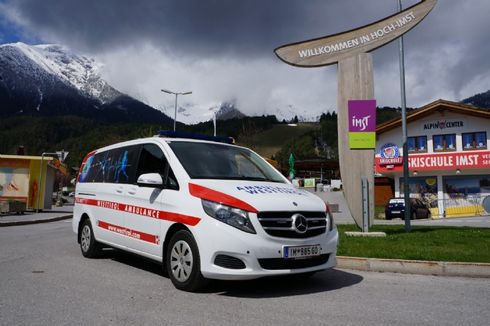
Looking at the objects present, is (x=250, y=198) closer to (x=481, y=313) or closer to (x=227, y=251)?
(x=227, y=251)

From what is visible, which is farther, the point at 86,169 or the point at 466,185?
the point at 466,185

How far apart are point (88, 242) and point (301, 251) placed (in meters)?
4.49

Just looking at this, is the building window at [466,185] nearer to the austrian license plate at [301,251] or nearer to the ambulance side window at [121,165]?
the ambulance side window at [121,165]

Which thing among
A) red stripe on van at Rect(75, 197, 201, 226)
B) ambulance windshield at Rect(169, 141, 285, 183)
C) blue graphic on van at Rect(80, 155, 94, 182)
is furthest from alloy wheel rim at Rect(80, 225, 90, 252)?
ambulance windshield at Rect(169, 141, 285, 183)

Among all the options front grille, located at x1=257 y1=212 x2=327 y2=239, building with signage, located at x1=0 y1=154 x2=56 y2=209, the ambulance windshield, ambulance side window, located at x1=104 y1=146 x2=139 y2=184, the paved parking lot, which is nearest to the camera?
the paved parking lot

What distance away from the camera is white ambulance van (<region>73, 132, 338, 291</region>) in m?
4.91

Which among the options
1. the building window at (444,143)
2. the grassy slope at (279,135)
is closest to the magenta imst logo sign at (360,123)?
the building window at (444,143)

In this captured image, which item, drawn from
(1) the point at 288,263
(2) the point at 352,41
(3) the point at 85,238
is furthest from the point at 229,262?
(2) the point at 352,41

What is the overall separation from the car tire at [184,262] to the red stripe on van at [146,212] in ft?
0.53

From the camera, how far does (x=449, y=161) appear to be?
35.8m

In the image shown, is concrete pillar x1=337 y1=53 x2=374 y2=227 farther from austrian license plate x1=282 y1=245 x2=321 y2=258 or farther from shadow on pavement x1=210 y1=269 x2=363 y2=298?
austrian license plate x1=282 y1=245 x2=321 y2=258

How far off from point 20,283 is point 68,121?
174041mm

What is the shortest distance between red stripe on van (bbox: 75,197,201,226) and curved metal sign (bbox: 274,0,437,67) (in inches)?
249

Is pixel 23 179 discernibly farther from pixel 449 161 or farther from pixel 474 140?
pixel 474 140
